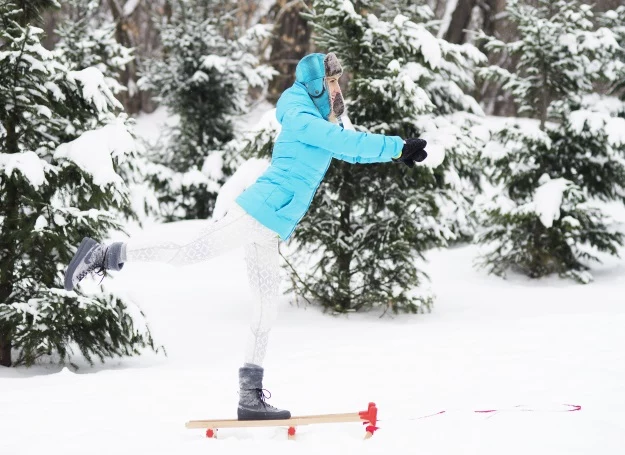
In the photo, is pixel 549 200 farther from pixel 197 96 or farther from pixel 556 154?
pixel 197 96

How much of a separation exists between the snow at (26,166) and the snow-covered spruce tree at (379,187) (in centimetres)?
321

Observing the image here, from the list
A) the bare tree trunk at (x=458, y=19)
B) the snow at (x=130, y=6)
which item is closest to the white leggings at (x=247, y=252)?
the bare tree trunk at (x=458, y=19)

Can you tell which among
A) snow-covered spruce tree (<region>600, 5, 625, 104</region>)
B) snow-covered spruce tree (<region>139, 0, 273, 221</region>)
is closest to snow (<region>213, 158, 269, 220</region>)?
snow-covered spruce tree (<region>139, 0, 273, 221</region>)

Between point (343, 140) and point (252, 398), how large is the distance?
4.95 ft

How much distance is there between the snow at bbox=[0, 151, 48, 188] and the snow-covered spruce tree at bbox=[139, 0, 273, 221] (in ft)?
24.9

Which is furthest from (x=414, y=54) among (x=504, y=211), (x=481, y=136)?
(x=504, y=211)

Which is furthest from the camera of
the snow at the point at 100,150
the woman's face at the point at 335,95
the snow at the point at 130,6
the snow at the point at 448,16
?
the snow at the point at 130,6

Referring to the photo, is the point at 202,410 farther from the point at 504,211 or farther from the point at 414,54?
the point at 504,211

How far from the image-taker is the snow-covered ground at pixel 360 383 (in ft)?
11.8

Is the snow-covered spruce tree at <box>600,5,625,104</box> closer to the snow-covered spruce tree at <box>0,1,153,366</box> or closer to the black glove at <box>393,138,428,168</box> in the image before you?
the snow-covered spruce tree at <box>0,1,153,366</box>

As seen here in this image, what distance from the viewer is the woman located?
141 inches

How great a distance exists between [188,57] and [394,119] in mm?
6597

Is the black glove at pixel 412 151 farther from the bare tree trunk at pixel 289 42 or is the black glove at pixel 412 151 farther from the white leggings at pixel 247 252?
the bare tree trunk at pixel 289 42

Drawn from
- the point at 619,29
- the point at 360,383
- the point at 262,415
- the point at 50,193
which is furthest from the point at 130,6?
the point at 262,415
